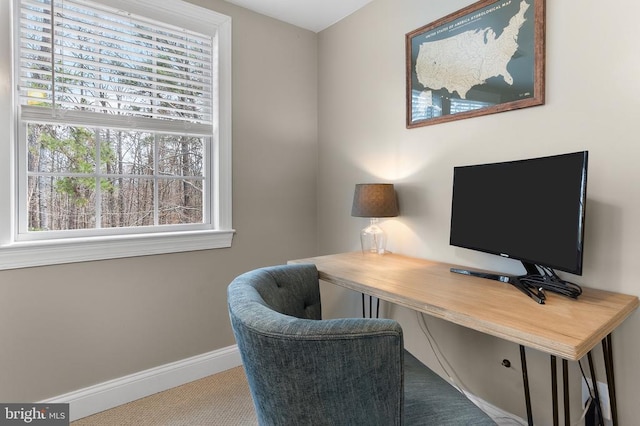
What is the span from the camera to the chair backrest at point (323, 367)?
768mm

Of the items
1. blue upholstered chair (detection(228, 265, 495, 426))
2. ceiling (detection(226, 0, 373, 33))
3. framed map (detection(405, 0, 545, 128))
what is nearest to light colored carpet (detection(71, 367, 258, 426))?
blue upholstered chair (detection(228, 265, 495, 426))

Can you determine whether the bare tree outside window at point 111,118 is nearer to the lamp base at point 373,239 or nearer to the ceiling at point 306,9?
the ceiling at point 306,9

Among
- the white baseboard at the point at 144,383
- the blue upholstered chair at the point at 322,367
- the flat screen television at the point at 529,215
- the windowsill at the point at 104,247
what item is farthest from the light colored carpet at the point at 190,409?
the flat screen television at the point at 529,215

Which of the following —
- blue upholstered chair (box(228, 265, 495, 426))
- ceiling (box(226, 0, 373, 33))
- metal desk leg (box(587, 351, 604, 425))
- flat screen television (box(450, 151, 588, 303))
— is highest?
ceiling (box(226, 0, 373, 33))

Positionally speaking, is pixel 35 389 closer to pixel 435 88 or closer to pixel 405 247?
pixel 405 247

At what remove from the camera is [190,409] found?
1.86m

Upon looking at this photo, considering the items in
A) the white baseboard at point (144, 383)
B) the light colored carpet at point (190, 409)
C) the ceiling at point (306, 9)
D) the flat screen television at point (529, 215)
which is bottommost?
the light colored carpet at point (190, 409)

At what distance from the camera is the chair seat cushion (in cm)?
101

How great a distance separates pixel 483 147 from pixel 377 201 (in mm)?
613

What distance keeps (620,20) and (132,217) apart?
2469 mm

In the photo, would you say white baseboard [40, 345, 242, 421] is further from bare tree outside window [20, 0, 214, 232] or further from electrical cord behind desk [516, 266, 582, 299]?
electrical cord behind desk [516, 266, 582, 299]

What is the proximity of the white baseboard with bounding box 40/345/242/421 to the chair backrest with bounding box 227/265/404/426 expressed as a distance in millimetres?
1490

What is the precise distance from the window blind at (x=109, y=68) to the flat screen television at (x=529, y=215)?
1654 mm

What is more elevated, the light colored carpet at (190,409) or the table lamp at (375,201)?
the table lamp at (375,201)
